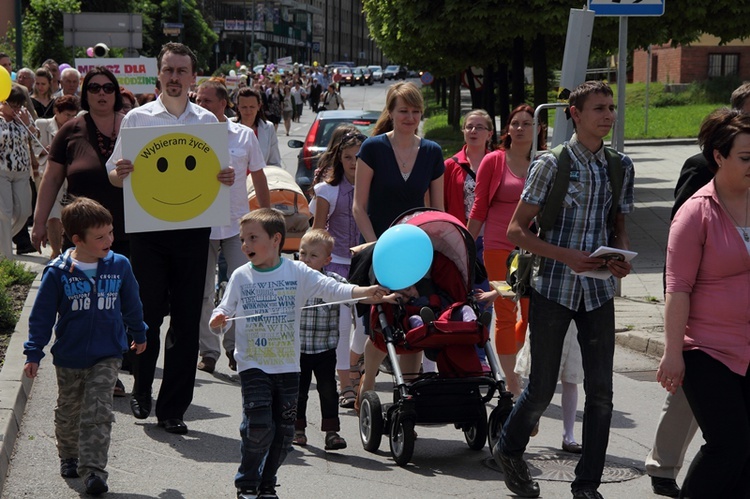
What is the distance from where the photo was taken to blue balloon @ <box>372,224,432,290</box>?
582cm

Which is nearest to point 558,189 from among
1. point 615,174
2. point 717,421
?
point 615,174

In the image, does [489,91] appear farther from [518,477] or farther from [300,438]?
[518,477]

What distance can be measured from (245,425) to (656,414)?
3431 mm

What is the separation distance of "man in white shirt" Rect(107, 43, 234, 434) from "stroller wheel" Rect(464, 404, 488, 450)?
A: 5.38 ft

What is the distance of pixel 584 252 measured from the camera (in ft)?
18.2

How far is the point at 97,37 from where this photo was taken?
31.4 meters

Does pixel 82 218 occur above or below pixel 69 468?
above

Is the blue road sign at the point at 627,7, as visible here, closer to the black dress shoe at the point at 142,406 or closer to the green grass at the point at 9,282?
the green grass at the point at 9,282

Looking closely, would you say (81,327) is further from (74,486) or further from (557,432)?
(557,432)

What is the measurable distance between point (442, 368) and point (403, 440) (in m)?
0.49

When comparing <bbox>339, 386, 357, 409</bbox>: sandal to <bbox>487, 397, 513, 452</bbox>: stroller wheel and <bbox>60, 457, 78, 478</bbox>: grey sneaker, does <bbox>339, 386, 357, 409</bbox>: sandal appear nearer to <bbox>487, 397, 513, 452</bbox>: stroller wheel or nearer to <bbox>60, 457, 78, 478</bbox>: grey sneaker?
<bbox>487, 397, 513, 452</bbox>: stroller wheel

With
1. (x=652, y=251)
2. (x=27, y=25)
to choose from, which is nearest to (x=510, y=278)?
(x=652, y=251)

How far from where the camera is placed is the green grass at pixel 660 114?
38.6 metres

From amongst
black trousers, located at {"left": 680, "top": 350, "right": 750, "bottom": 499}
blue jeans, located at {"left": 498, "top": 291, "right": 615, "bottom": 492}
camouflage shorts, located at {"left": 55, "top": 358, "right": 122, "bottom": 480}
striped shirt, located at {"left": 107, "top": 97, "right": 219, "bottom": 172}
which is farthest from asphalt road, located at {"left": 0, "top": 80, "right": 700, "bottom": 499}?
striped shirt, located at {"left": 107, "top": 97, "right": 219, "bottom": 172}
